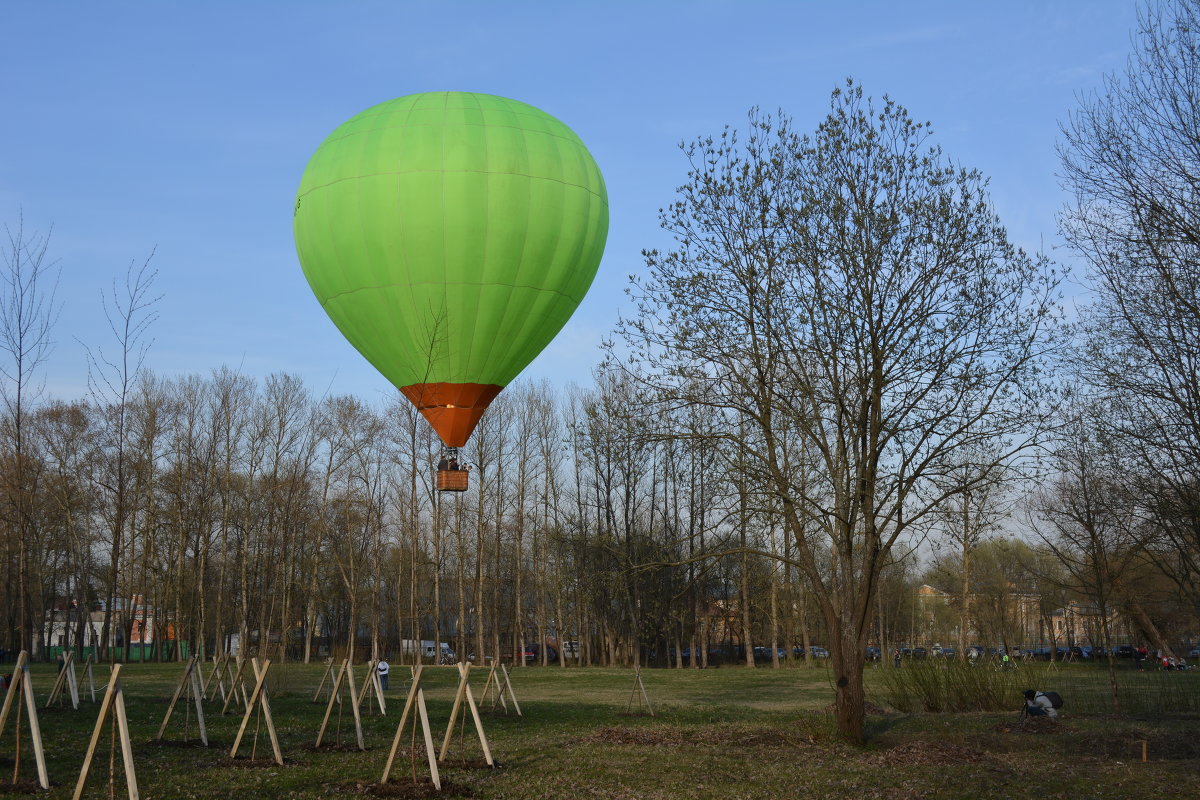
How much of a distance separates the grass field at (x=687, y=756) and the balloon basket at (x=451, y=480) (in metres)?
4.81

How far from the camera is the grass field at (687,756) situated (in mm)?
10922

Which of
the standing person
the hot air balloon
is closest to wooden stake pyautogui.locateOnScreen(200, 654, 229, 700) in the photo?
the hot air balloon

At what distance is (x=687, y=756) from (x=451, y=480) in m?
9.24

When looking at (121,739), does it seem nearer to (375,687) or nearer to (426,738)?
(426,738)

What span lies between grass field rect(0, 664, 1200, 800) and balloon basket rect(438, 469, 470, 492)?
4.81m

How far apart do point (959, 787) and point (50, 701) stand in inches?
626

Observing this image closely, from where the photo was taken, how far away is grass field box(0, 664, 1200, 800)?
10.9m

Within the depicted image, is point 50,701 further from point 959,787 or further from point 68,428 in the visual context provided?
point 68,428

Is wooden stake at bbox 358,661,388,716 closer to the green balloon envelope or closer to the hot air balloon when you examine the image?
the hot air balloon

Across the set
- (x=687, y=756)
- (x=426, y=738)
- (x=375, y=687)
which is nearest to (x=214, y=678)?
(x=375, y=687)

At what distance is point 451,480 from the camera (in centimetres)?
2123

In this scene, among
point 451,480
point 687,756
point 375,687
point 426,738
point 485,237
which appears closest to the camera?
point 426,738

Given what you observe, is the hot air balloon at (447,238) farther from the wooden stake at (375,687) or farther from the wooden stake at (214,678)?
the wooden stake at (214,678)

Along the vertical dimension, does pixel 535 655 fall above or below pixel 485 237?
below
